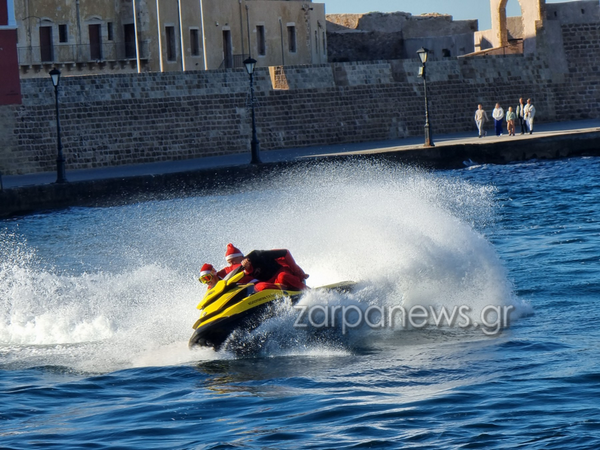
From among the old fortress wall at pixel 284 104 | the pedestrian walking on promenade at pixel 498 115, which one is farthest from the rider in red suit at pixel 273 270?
the pedestrian walking on promenade at pixel 498 115

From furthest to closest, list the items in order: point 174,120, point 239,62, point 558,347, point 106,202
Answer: point 239,62 < point 174,120 < point 106,202 < point 558,347

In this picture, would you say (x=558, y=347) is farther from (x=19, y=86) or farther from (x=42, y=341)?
(x=19, y=86)

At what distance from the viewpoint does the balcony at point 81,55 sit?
39.9 metres

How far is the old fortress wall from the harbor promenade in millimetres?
879

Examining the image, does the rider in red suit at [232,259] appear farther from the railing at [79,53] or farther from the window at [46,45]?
the window at [46,45]

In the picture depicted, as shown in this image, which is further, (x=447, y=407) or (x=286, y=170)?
(x=286, y=170)

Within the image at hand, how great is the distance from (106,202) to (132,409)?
15.7 metres

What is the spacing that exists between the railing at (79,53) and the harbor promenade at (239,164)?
12.4m

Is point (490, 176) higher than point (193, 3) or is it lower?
lower

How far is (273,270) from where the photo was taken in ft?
30.7

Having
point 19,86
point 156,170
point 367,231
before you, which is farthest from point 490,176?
point 367,231

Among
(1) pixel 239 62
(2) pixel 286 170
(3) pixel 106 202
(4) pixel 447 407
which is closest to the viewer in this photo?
(4) pixel 447 407

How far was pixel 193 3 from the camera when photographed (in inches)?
1652

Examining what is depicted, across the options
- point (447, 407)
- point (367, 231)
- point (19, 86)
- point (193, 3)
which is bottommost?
point (447, 407)
